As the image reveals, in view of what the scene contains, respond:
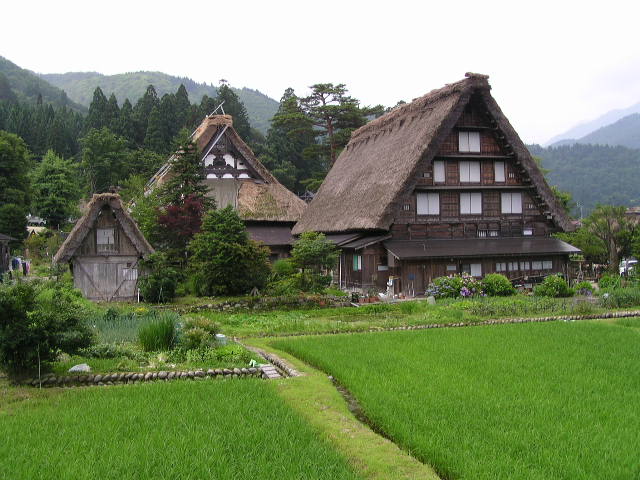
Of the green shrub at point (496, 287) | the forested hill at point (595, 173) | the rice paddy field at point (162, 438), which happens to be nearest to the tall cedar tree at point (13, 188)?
the green shrub at point (496, 287)

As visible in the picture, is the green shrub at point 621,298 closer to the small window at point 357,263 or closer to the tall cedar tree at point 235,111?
the small window at point 357,263

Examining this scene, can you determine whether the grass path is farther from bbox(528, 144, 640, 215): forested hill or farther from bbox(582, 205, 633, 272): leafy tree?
bbox(528, 144, 640, 215): forested hill

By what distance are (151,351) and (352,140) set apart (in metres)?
27.0

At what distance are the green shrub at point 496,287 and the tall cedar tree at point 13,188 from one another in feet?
101

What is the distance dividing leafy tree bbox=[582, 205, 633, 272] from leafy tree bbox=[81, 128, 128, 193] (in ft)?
118

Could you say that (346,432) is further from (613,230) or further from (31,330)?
(613,230)

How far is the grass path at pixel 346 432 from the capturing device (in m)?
5.35

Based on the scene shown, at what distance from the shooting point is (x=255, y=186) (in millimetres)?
33938

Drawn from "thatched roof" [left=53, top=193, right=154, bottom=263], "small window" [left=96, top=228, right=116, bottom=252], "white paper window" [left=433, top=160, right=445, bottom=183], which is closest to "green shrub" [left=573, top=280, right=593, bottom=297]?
"white paper window" [left=433, top=160, right=445, bottom=183]

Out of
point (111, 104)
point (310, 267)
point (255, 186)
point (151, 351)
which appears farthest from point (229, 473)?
point (111, 104)

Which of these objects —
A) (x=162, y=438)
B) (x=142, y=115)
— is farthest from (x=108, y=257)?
(x=142, y=115)

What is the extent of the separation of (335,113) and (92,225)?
25.4 m

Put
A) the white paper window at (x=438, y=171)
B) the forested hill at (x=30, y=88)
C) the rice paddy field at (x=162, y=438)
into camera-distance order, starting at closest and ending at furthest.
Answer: the rice paddy field at (x=162, y=438)
the white paper window at (x=438, y=171)
the forested hill at (x=30, y=88)

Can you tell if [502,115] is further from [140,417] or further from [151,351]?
[140,417]
